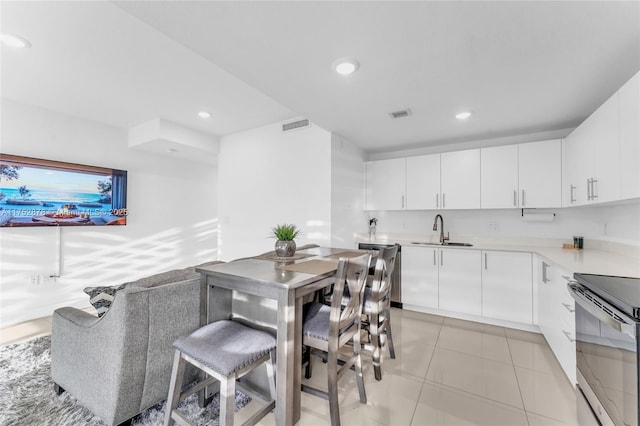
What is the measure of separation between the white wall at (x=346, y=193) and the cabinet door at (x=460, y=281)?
124cm

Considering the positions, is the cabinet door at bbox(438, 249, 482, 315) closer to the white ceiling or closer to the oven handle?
the white ceiling

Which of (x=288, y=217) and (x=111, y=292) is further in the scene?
(x=288, y=217)

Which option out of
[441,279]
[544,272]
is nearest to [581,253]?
[544,272]

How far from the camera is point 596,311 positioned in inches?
49.8

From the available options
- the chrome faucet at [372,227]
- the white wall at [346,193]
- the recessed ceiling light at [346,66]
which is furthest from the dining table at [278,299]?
the chrome faucet at [372,227]

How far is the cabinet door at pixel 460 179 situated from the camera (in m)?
3.56

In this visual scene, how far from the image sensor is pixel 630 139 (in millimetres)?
1781

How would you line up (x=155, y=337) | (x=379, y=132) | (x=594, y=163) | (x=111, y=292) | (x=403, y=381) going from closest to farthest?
(x=155, y=337)
(x=111, y=292)
(x=403, y=381)
(x=594, y=163)
(x=379, y=132)

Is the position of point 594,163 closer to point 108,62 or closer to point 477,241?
point 477,241

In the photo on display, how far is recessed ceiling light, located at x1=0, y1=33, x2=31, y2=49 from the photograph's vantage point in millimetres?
2064

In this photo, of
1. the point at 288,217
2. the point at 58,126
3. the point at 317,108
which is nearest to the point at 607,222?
the point at 317,108

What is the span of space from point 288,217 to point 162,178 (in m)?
2.59

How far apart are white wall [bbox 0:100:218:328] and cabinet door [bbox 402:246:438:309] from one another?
3.83 meters

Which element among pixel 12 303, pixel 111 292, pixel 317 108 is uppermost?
pixel 317 108
